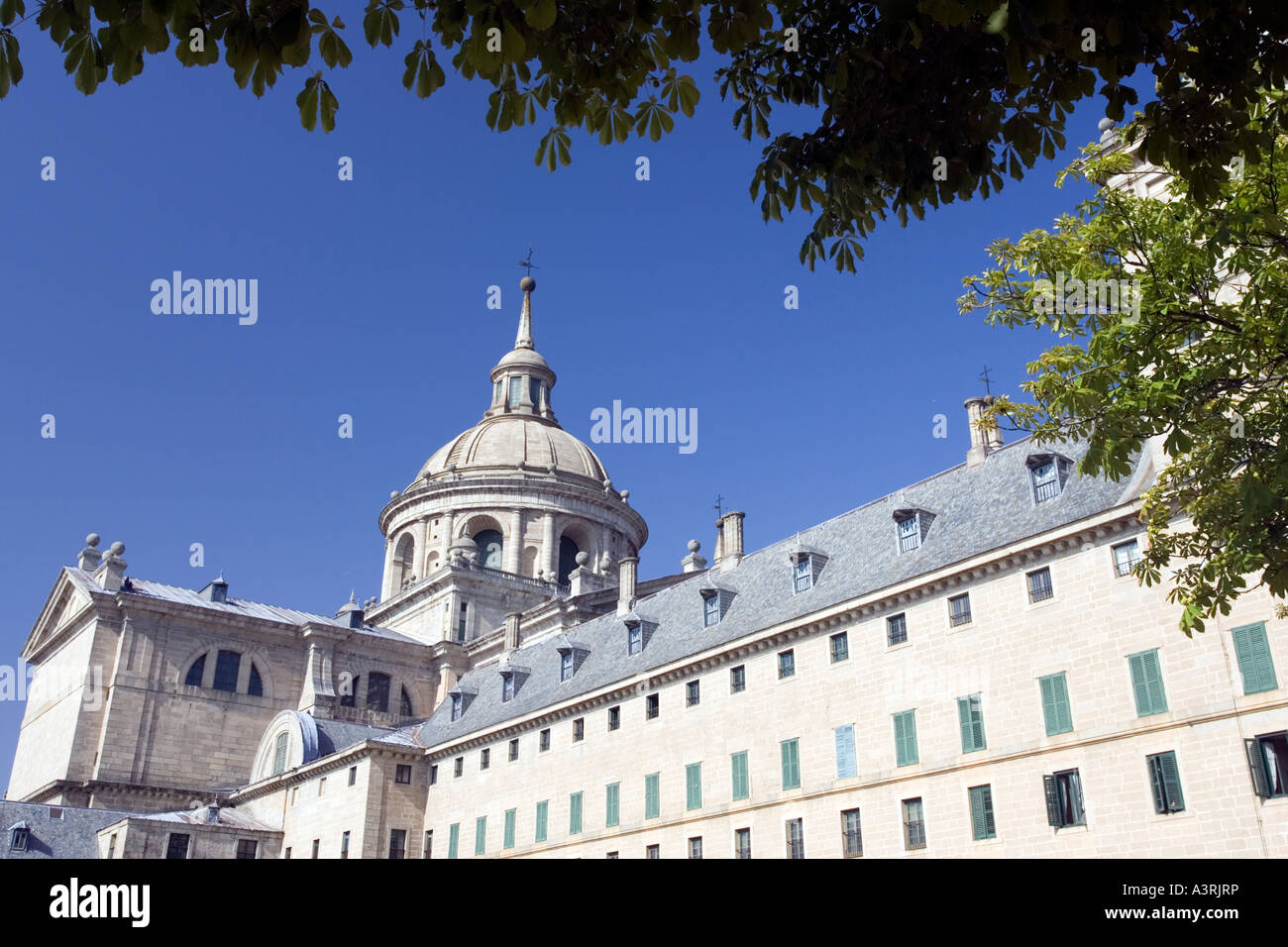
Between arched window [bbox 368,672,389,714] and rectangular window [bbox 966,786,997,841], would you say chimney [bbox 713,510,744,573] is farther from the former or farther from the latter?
arched window [bbox 368,672,389,714]

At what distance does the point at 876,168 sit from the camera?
903 centimetres

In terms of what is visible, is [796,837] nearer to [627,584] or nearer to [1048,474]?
[1048,474]

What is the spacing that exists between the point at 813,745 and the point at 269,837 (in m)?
29.0

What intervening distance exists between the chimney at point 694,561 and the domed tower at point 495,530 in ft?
16.0

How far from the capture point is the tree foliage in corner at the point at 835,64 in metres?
6.48

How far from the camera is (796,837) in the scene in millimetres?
33562

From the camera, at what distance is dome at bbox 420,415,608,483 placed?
79250 mm

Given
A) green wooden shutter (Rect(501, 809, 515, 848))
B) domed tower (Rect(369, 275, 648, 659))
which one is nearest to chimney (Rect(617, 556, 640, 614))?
green wooden shutter (Rect(501, 809, 515, 848))

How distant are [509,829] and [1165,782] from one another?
24.9 metres

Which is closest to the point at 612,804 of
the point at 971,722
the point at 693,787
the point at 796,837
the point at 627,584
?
the point at 693,787

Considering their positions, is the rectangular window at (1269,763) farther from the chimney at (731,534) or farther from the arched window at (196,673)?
the arched window at (196,673)
